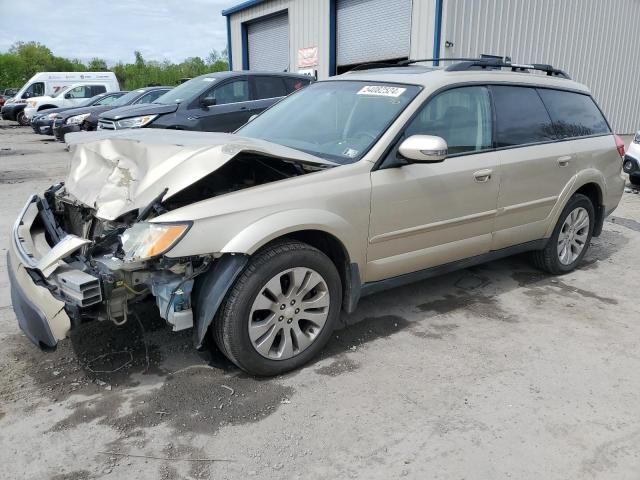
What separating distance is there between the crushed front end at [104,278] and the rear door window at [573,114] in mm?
3352

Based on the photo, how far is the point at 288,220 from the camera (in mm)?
2996

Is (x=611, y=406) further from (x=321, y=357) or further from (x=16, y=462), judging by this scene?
(x=16, y=462)

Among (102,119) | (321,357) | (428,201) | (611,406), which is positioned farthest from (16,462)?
(102,119)

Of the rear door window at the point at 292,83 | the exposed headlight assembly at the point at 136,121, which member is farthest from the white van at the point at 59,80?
the rear door window at the point at 292,83

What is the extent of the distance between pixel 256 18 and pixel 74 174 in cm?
1574

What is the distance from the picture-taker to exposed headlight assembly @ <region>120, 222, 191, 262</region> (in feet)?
8.82

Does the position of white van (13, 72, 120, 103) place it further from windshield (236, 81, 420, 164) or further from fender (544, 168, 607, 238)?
fender (544, 168, 607, 238)

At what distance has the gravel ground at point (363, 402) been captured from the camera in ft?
8.14

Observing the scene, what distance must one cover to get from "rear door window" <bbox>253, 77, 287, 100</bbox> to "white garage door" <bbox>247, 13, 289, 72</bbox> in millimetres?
6968

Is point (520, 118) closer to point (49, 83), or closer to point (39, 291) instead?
point (39, 291)

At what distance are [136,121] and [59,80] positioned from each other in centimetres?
1675

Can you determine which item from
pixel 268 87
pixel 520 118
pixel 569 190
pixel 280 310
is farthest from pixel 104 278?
pixel 268 87

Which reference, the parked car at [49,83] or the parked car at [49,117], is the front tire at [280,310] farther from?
the parked car at [49,83]

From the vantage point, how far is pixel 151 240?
272 centimetres
